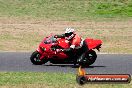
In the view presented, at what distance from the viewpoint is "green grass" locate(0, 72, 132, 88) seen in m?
15.1

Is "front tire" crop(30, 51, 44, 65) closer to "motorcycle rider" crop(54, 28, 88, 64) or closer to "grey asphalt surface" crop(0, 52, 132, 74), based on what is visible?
"grey asphalt surface" crop(0, 52, 132, 74)

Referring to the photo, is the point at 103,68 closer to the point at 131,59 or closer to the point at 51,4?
the point at 131,59

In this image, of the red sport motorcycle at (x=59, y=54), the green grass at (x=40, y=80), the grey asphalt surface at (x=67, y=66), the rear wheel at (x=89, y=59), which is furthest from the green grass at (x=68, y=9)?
the green grass at (x=40, y=80)

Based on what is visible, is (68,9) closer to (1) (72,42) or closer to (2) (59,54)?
(2) (59,54)

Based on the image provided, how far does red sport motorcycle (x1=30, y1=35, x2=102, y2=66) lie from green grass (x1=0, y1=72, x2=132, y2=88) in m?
2.26

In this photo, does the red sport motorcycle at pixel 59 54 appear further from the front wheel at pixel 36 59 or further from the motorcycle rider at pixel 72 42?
the motorcycle rider at pixel 72 42

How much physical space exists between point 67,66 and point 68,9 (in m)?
22.4

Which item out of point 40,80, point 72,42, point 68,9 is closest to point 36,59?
point 72,42

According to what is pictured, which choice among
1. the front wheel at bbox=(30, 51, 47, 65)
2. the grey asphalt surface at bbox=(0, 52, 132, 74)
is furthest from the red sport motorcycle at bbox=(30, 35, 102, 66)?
the grey asphalt surface at bbox=(0, 52, 132, 74)

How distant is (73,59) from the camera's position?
2014 cm

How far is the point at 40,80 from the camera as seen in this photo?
1606cm

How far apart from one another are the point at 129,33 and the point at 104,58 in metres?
9.71

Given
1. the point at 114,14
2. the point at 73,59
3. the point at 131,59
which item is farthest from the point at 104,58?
the point at 114,14

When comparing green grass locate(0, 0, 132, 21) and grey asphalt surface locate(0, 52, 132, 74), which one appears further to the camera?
green grass locate(0, 0, 132, 21)
